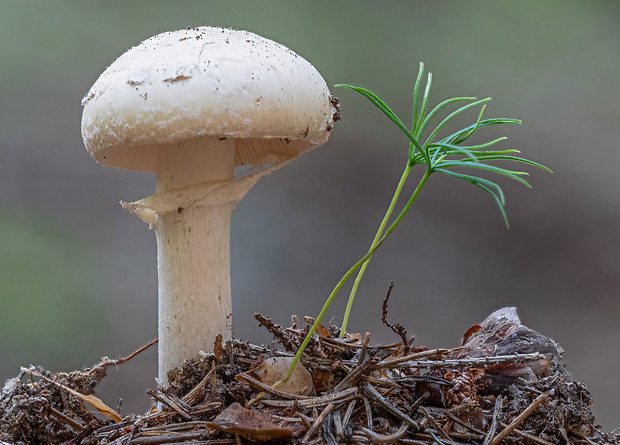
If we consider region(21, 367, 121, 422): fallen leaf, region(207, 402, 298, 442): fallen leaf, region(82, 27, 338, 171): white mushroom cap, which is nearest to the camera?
region(207, 402, 298, 442): fallen leaf

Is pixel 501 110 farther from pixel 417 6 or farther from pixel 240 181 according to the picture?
pixel 240 181

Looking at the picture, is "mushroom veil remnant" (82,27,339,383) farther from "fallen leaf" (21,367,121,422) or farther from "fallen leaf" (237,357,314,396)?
"fallen leaf" (237,357,314,396)

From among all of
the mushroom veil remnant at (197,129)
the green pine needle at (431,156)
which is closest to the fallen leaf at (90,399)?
the mushroom veil remnant at (197,129)

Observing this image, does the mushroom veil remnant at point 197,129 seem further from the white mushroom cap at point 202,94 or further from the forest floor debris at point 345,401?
the forest floor debris at point 345,401

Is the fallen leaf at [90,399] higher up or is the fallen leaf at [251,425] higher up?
the fallen leaf at [90,399]

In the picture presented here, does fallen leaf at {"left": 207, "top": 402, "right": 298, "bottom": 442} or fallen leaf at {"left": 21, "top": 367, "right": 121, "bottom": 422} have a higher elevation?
fallen leaf at {"left": 21, "top": 367, "right": 121, "bottom": 422}

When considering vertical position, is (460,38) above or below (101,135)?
above

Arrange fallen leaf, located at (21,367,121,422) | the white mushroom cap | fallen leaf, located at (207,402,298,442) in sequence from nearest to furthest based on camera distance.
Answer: fallen leaf, located at (207,402,298,442)
the white mushroom cap
fallen leaf, located at (21,367,121,422)

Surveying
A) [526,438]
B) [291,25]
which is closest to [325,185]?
[291,25]

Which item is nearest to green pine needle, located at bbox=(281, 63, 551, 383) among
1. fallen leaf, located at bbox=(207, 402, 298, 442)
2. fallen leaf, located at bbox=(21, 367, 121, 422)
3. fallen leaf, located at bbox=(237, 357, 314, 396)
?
fallen leaf, located at bbox=(237, 357, 314, 396)
